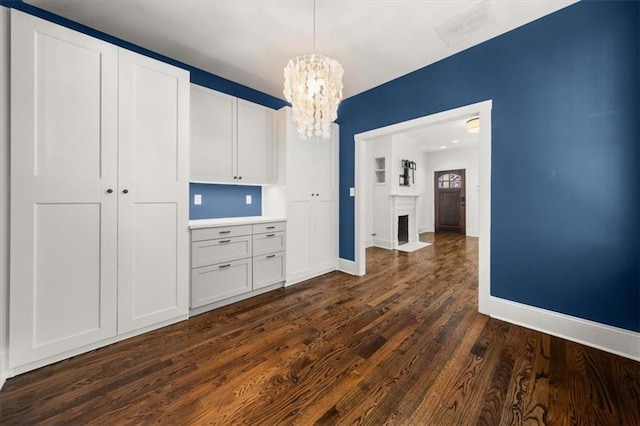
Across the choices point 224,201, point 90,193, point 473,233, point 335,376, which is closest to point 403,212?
point 473,233

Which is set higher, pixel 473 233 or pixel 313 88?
pixel 313 88

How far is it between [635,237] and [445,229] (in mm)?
6689

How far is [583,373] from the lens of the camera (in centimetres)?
158

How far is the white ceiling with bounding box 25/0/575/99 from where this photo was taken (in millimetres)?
1994

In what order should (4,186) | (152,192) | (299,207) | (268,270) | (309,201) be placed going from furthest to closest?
(309,201) < (299,207) < (268,270) < (152,192) < (4,186)

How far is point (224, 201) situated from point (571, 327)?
11.9 ft

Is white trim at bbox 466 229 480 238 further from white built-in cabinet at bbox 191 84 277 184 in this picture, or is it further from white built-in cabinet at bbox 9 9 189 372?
white built-in cabinet at bbox 9 9 189 372

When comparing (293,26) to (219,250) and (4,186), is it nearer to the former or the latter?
(219,250)

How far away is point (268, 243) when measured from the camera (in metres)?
2.97

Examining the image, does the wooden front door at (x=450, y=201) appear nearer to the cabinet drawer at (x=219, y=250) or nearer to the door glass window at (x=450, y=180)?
the door glass window at (x=450, y=180)

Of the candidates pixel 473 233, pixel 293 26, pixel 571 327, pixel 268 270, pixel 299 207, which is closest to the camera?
pixel 571 327

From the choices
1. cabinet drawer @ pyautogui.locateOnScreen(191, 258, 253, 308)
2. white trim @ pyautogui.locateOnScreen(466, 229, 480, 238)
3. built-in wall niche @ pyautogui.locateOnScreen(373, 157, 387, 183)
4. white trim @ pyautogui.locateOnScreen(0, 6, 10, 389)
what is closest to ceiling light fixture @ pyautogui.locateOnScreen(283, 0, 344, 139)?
cabinet drawer @ pyautogui.locateOnScreen(191, 258, 253, 308)

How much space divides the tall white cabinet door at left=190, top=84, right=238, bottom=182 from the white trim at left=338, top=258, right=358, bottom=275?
6.67 ft

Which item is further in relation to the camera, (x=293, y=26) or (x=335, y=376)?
(x=293, y=26)
